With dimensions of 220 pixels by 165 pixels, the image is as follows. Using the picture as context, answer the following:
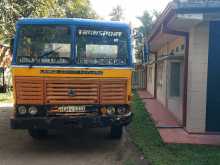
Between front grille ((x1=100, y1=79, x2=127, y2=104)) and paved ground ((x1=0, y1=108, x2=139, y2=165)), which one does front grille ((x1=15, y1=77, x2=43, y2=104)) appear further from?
front grille ((x1=100, y1=79, x2=127, y2=104))

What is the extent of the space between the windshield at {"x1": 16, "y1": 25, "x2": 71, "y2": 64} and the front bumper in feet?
3.69

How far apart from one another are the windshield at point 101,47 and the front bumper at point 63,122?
1.12m

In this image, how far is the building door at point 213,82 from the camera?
9353 millimetres

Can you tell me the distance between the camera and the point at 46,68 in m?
7.70

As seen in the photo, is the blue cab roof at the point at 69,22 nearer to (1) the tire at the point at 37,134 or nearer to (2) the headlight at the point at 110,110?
(2) the headlight at the point at 110,110

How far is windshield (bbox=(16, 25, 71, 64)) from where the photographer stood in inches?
307

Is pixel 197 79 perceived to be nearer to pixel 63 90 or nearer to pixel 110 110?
pixel 110 110

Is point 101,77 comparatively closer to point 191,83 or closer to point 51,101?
point 51,101

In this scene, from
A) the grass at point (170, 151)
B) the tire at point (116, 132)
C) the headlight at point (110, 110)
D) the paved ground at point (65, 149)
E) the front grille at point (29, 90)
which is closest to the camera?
the grass at point (170, 151)

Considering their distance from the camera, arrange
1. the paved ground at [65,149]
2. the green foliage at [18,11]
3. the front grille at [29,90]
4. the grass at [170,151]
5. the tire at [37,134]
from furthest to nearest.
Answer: the green foliage at [18,11] → the tire at [37,134] → the front grille at [29,90] → the paved ground at [65,149] → the grass at [170,151]

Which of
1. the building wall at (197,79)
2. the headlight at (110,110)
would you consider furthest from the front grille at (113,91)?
the building wall at (197,79)

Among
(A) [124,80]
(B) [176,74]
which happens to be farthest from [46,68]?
(B) [176,74]

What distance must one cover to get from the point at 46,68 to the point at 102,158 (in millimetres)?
2081

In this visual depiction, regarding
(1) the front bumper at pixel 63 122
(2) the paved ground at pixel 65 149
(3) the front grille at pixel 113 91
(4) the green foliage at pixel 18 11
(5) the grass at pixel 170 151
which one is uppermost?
(4) the green foliage at pixel 18 11
